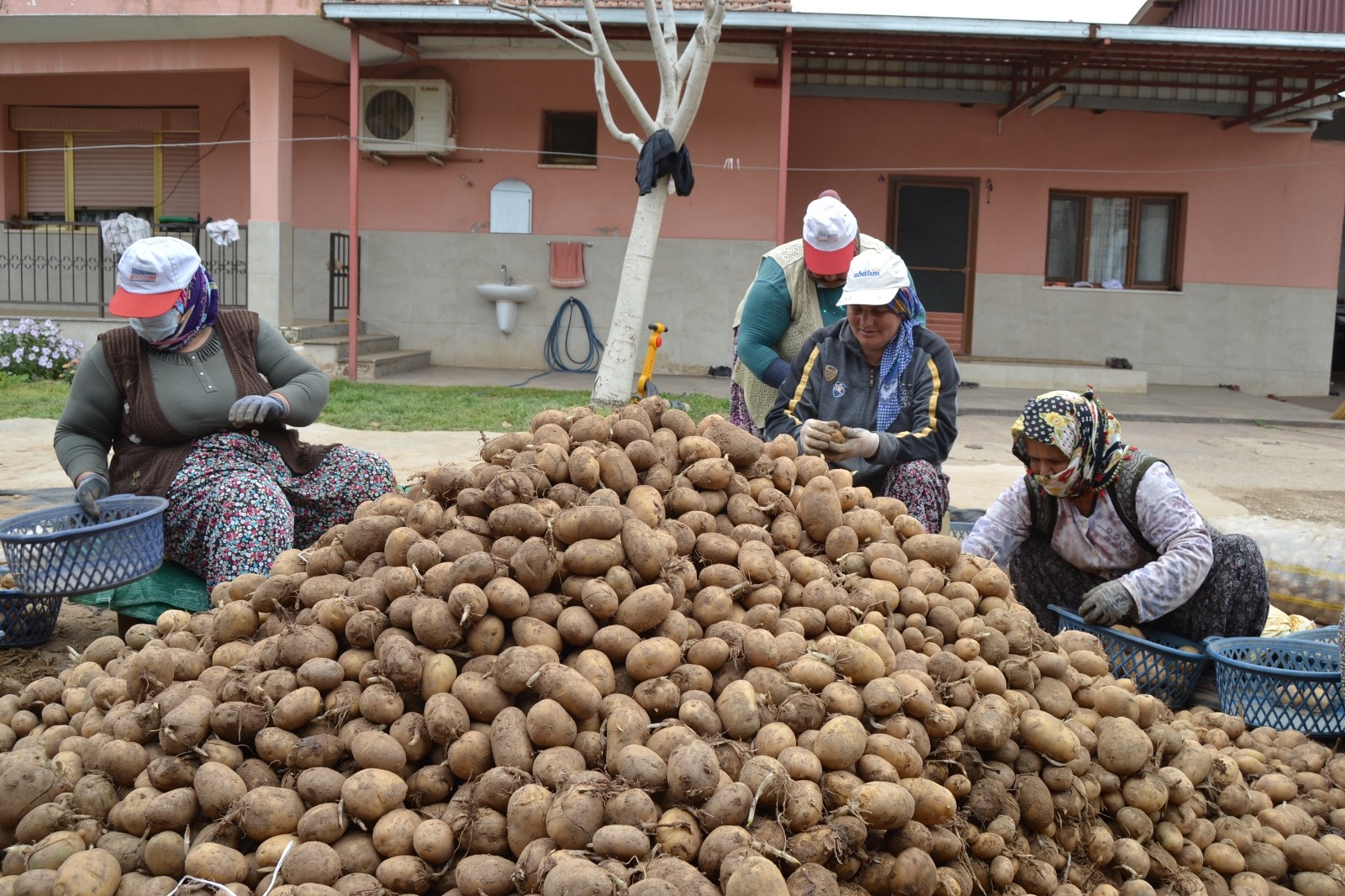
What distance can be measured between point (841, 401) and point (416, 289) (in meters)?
10.6

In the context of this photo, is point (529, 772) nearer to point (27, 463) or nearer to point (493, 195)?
point (27, 463)

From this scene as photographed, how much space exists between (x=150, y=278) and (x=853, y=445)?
2.60 m

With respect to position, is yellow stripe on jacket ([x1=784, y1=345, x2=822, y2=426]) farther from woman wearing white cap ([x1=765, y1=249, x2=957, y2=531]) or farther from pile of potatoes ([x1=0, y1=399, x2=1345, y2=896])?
pile of potatoes ([x1=0, y1=399, x2=1345, y2=896])

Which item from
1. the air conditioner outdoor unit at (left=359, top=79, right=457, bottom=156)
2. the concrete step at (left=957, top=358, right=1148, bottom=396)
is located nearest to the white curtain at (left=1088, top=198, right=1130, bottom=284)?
the concrete step at (left=957, top=358, right=1148, bottom=396)

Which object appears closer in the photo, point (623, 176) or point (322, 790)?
point (322, 790)

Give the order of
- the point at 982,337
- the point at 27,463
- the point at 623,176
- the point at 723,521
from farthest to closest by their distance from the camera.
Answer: the point at 982,337 → the point at 623,176 → the point at 27,463 → the point at 723,521

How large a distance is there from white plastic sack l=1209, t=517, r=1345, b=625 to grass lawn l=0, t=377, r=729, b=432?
458 cm

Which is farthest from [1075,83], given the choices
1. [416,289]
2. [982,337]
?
[416,289]

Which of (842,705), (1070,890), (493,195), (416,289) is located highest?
(493,195)

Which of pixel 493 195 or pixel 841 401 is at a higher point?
pixel 493 195

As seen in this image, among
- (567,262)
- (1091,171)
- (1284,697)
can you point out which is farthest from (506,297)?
(1284,697)

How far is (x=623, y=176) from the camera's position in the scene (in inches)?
540

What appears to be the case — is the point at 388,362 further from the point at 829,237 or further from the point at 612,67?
the point at 829,237

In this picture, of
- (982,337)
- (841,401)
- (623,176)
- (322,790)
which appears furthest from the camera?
(982,337)
